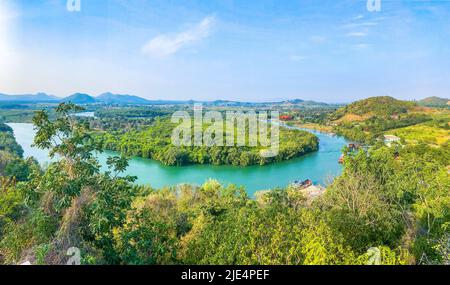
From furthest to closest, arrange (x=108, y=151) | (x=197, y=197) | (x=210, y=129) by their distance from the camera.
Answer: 1. (x=210, y=129)
2. (x=108, y=151)
3. (x=197, y=197)

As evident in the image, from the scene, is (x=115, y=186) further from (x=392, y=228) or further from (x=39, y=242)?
(x=392, y=228)

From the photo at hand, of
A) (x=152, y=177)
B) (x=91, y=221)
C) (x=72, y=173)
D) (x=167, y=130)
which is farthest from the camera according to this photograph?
(x=167, y=130)

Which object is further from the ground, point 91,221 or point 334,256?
point 91,221

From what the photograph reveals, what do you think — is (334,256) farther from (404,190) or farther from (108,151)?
(108,151)

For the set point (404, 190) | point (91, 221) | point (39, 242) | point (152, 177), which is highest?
point (91, 221)

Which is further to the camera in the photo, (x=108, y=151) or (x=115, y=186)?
(x=108, y=151)

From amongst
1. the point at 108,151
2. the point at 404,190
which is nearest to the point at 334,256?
the point at 404,190
